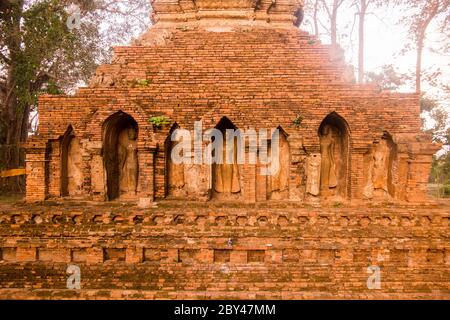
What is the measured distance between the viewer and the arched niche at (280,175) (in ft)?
26.5

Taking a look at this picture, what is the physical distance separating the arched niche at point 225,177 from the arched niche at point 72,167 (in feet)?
10.2

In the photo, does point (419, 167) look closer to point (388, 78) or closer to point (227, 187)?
point (227, 187)

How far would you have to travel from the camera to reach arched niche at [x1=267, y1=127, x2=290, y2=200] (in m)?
8.09

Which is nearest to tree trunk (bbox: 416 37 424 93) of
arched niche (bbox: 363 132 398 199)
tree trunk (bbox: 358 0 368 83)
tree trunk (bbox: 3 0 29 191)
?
tree trunk (bbox: 358 0 368 83)

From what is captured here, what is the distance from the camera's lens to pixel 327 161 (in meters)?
8.28

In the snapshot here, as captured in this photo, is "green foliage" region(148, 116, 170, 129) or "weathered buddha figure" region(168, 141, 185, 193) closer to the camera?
"green foliage" region(148, 116, 170, 129)

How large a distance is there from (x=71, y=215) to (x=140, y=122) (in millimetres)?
2377

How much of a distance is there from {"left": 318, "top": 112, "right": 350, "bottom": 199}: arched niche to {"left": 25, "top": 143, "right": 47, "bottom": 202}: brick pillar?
20.4ft

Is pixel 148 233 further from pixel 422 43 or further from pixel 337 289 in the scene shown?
pixel 422 43

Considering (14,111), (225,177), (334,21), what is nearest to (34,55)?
(14,111)

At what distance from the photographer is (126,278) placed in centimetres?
689

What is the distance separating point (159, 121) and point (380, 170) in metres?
5.06

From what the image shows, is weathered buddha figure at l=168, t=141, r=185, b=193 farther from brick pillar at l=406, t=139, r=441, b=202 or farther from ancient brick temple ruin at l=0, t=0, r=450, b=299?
brick pillar at l=406, t=139, r=441, b=202

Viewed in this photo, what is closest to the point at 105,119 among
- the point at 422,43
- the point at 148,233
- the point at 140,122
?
the point at 140,122
